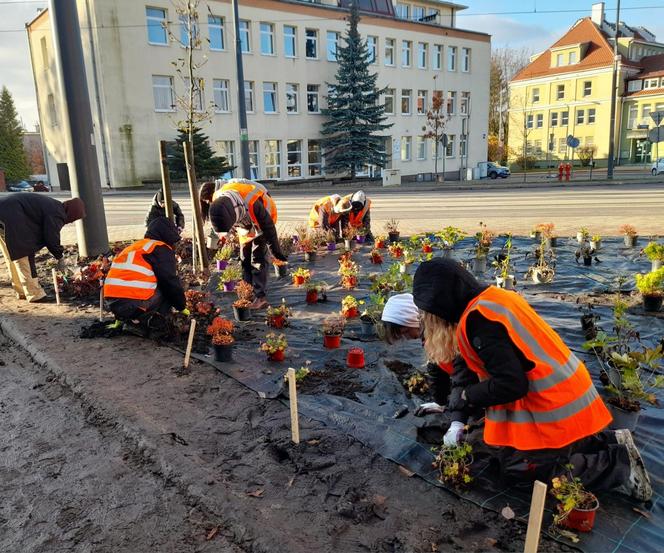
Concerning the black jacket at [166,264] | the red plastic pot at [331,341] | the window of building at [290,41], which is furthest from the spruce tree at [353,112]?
the red plastic pot at [331,341]

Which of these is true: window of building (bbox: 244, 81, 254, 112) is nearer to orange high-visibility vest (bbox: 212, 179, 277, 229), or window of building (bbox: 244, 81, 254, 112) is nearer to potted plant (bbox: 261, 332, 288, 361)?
orange high-visibility vest (bbox: 212, 179, 277, 229)

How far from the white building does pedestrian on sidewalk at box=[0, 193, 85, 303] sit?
1783 cm

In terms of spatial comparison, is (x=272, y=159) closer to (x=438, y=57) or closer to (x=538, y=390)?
(x=438, y=57)

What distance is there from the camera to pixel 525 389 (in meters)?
2.70

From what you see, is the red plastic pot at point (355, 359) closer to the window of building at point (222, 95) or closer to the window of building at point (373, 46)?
the window of building at point (222, 95)

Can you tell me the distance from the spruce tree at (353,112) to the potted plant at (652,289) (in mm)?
28361

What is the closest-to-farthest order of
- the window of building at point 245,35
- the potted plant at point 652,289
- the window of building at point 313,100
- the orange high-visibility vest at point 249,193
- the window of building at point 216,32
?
1. the potted plant at point 652,289
2. the orange high-visibility vest at point 249,193
3. the window of building at point 216,32
4. the window of building at point 245,35
5. the window of building at point 313,100

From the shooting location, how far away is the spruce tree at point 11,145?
4450 cm

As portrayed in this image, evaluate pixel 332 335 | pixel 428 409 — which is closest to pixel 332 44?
pixel 332 335

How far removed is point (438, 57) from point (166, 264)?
1584 inches

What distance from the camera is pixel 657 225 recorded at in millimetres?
12156

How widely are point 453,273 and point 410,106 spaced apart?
129 feet

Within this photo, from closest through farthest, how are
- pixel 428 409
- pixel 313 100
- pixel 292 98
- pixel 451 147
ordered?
pixel 428 409 < pixel 292 98 < pixel 313 100 < pixel 451 147

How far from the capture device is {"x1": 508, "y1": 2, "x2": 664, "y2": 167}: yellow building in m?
48.8
